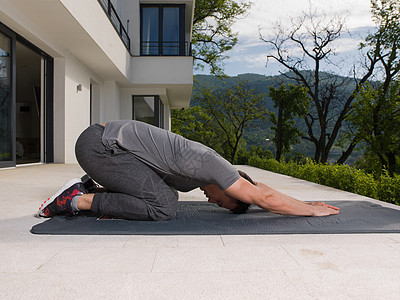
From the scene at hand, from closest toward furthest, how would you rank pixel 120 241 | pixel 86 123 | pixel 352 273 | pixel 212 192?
pixel 352 273
pixel 120 241
pixel 212 192
pixel 86 123

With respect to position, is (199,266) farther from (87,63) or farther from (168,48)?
(168,48)

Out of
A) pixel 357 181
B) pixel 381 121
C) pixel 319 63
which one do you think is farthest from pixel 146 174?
pixel 319 63

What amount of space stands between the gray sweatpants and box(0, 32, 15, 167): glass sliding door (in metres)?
4.19

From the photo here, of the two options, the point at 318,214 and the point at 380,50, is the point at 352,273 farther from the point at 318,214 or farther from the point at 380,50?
the point at 380,50

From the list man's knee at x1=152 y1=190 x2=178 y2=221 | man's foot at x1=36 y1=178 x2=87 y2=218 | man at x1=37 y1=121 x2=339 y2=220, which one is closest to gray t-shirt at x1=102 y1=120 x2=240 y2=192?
man at x1=37 y1=121 x2=339 y2=220

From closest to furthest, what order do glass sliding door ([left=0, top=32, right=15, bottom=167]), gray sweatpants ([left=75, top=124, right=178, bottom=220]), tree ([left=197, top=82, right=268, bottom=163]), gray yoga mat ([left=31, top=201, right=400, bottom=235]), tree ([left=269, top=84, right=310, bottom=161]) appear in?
gray yoga mat ([left=31, top=201, right=400, bottom=235])
gray sweatpants ([left=75, top=124, right=178, bottom=220])
glass sliding door ([left=0, top=32, right=15, bottom=167])
tree ([left=269, top=84, right=310, bottom=161])
tree ([left=197, top=82, right=268, bottom=163])

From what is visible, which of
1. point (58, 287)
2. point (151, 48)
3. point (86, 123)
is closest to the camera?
point (58, 287)

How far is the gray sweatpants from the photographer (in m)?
1.97

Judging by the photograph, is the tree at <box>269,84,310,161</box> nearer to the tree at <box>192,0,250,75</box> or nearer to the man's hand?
the tree at <box>192,0,250,75</box>

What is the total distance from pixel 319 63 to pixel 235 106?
7.80 metres

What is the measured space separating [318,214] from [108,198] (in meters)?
1.29

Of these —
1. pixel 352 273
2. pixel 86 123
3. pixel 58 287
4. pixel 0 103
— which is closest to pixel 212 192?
pixel 352 273

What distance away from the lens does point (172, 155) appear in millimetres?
1920

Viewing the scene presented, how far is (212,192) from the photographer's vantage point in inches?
85.6
